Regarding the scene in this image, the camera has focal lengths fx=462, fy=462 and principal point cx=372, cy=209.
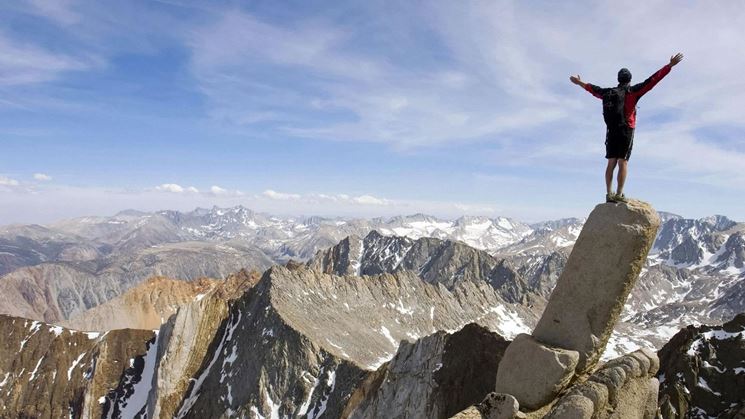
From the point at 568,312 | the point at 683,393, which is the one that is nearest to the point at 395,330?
the point at 683,393

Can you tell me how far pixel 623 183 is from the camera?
45.9 feet

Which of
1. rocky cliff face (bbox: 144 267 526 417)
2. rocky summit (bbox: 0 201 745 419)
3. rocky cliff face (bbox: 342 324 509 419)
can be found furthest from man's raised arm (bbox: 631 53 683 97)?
rocky cliff face (bbox: 144 267 526 417)

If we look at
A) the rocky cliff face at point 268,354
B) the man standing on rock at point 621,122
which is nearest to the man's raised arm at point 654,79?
the man standing on rock at point 621,122

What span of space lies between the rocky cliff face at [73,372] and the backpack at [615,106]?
Result: 119591 millimetres

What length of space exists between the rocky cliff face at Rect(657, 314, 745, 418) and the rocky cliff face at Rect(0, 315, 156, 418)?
106 m

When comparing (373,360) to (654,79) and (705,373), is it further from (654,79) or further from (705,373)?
(654,79)

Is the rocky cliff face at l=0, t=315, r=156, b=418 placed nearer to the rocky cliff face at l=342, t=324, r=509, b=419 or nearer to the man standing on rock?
the rocky cliff face at l=342, t=324, r=509, b=419

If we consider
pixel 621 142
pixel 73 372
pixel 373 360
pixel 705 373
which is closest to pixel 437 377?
pixel 705 373

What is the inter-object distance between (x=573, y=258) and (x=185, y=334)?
350 feet

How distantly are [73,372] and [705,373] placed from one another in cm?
14192

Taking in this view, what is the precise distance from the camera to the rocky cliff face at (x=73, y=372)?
11219 centimetres

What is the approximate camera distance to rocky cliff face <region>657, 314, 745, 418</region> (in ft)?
192

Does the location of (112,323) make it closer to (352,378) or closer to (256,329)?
(256,329)

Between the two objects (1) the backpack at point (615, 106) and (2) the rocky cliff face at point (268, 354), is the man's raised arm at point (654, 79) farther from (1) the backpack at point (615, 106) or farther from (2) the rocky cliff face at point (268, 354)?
(2) the rocky cliff face at point (268, 354)
